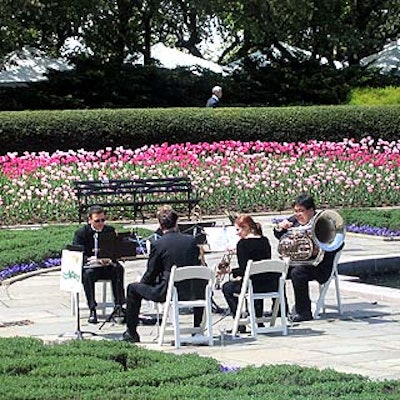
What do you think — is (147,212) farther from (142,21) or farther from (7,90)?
(142,21)

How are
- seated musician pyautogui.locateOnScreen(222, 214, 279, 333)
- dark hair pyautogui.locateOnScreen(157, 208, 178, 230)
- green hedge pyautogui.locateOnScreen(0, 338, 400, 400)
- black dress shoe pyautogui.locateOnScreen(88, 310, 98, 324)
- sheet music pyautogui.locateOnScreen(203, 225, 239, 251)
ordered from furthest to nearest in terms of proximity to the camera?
sheet music pyautogui.locateOnScreen(203, 225, 239, 251), black dress shoe pyautogui.locateOnScreen(88, 310, 98, 324), seated musician pyautogui.locateOnScreen(222, 214, 279, 333), dark hair pyautogui.locateOnScreen(157, 208, 178, 230), green hedge pyautogui.locateOnScreen(0, 338, 400, 400)

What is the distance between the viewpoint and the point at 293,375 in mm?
8852

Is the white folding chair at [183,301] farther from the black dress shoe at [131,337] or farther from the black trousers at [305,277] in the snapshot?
the black trousers at [305,277]

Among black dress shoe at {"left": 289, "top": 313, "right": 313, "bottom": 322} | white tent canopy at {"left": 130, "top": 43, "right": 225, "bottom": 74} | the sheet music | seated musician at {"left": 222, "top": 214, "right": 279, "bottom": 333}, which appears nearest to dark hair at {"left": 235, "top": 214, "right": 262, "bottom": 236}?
seated musician at {"left": 222, "top": 214, "right": 279, "bottom": 333}

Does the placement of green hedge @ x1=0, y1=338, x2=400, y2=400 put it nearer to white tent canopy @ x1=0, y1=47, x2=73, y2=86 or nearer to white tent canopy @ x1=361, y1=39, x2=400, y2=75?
white tent canopy @ x1=0, y1=47, x2=73, y2=86

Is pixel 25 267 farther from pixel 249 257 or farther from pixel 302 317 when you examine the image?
pixel 249 257

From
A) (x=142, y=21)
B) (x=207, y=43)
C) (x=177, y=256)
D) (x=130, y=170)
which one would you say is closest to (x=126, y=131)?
(x=130, y=170)

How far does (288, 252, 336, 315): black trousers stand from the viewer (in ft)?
42.0

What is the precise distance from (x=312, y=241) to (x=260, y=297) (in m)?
1.11

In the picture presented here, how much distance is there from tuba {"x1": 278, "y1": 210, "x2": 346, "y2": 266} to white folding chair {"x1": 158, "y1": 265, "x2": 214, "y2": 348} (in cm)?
157

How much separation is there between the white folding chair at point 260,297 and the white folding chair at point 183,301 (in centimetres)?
44

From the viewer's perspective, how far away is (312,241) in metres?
12.9

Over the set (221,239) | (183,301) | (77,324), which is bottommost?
(77,324)

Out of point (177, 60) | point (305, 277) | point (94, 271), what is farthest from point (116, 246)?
point (177, 60)
